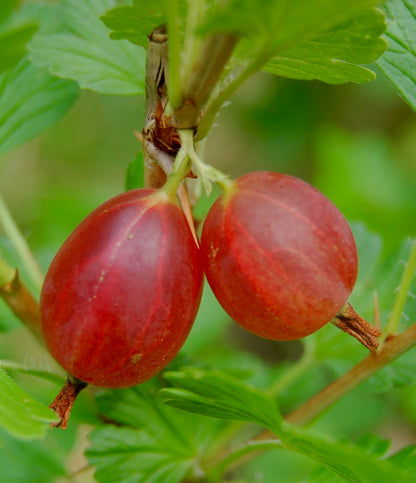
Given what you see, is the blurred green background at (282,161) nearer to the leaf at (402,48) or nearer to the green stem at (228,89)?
the leaf at (402,48)

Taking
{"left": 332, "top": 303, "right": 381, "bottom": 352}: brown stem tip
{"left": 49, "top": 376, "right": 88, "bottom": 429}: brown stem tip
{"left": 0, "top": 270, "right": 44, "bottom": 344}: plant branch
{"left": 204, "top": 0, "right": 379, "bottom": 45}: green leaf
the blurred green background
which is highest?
{"left": 204, "top": 0, "right": 379, "bottom": 45}: green leaf

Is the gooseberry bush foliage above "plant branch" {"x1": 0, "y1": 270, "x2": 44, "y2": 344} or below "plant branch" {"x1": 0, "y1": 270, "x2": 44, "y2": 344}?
above

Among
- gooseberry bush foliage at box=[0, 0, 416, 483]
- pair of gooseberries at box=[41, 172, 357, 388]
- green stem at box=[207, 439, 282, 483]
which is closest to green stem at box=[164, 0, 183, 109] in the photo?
gooseberry bush foliage at box=[0, 0, 416, 483]

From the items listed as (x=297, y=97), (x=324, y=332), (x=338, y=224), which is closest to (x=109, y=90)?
(x=338, y=224)

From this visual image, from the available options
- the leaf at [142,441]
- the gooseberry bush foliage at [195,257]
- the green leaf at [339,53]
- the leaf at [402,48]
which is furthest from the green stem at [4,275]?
the leaf at [402,48]

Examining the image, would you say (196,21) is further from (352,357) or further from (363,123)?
(363,123)

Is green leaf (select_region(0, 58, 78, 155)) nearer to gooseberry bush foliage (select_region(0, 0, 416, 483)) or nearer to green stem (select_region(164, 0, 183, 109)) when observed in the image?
gooseberry bush foliage (select_region(0, 0, 416, 483))
